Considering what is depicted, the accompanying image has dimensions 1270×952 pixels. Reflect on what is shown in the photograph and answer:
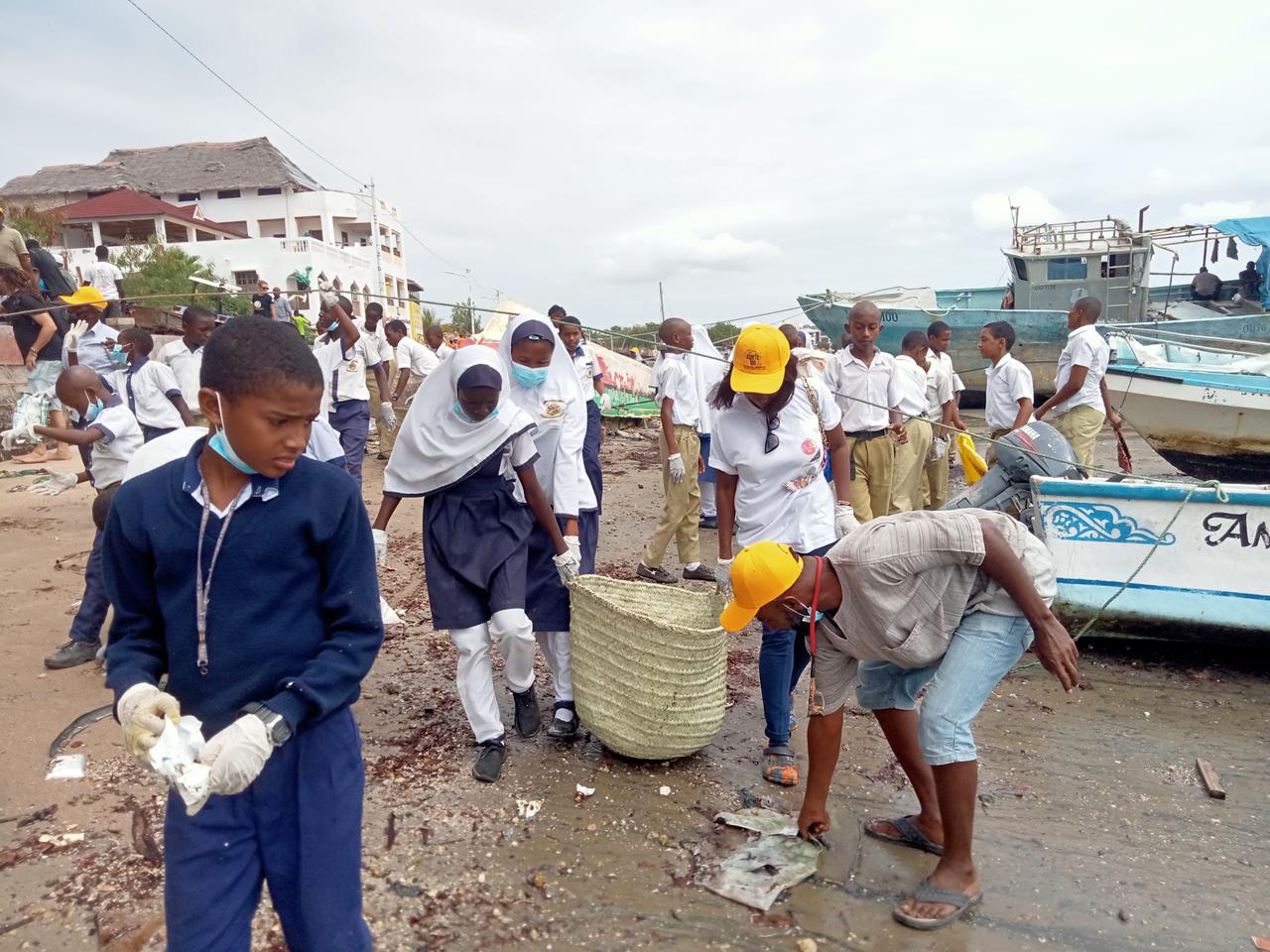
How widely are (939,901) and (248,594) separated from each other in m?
2.25

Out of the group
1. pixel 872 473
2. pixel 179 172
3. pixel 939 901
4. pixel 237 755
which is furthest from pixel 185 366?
pixel 179 172

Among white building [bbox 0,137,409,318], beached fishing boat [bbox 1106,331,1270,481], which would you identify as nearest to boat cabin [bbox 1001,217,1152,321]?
beached fishing boat [bbox 1106,331,1270,481]

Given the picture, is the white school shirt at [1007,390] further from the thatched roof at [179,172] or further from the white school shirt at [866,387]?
the thatched roof at [179,172]

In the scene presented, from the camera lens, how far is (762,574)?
259 centimetres

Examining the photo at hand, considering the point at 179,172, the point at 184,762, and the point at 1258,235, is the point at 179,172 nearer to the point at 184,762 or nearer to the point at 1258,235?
the point at 1258,235

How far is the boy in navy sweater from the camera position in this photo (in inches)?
63.8

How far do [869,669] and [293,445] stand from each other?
216cm

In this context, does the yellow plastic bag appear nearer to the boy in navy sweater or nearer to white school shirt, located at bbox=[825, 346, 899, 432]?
white school shirt, located at bbox=[825, 346, 899, 432]

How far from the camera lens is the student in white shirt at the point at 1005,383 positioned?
6770 mm

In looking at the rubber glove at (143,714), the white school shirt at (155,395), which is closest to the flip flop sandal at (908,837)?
the rubber glove at (143,714)

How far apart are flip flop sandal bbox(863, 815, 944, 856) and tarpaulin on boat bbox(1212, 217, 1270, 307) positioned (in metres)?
18.9

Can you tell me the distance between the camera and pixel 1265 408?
349 inches

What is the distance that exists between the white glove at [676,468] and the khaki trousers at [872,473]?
124cm

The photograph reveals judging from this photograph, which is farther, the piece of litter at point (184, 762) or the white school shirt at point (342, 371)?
the white school shirt at point (342, 371)
